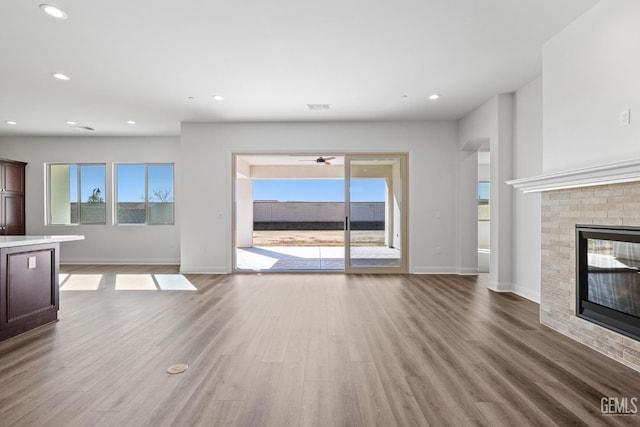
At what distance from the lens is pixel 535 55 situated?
12.2 ft

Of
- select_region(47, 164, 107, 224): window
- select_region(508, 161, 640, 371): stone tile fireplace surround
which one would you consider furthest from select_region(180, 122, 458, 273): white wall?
select_region(47, 164, 107, 224): window

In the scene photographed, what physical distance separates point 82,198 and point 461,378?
8676 mm

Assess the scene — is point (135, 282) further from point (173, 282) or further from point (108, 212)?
point (108, 212)

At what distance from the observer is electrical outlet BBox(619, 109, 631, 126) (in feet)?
8.35

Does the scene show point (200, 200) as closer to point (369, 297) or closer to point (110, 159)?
point (110, 159)

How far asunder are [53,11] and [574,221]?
5.06m

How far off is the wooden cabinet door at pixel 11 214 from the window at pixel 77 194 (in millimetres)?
525

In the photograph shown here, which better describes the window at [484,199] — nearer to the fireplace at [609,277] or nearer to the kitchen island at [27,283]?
the fireplace at [609,277]

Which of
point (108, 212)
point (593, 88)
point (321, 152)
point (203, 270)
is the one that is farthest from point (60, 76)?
point (593, 88)

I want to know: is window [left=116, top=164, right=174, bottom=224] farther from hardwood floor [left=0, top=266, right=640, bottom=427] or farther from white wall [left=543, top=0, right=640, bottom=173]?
white wall [left=543, top=0, right=640, bottom=173]

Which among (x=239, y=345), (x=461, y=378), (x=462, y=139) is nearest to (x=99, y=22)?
(x=239, y=345)

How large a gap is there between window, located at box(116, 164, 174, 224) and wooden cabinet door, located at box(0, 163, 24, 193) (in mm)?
2061

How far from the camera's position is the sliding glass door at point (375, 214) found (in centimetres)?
633

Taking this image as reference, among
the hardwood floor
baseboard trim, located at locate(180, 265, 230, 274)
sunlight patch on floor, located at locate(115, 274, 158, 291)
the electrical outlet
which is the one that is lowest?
sunlight patch on floor, located at locate(115, 274, 158, 291)
